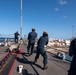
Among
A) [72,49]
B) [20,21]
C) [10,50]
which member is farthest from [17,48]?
[20,21]

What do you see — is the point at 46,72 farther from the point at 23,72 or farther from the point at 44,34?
the point at 44,34

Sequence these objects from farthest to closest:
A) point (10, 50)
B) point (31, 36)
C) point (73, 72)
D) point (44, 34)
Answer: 1. point (10, 50)
2. point (31, 36)
3. point (44, 34)
4. point (73, 72)

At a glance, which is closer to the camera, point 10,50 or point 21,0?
point 10,50

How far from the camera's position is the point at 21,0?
29797mm

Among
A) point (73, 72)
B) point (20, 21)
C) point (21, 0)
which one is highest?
point (21, 0)

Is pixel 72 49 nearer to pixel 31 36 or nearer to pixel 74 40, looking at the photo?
pixel 74 40

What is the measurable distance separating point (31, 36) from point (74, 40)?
26.4ft

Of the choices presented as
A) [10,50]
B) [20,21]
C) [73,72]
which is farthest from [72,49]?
[20,21]

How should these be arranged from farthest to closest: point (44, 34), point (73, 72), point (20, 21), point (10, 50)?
point (20, 21) < point (10, 50) < point (44, 34) < point (73, 72)

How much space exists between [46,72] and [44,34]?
179 centimetres

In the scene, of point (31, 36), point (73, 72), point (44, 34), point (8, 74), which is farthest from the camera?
point (31, 36)

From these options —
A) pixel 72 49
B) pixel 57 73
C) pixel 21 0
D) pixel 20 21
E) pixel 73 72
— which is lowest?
pixel 57 73

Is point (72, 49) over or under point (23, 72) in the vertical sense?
over

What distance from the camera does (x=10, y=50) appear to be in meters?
15.8
